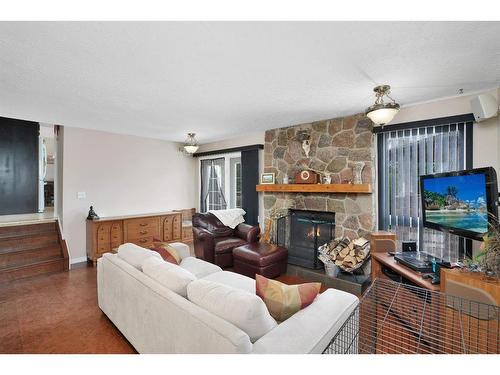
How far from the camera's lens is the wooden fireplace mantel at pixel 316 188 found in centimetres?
327

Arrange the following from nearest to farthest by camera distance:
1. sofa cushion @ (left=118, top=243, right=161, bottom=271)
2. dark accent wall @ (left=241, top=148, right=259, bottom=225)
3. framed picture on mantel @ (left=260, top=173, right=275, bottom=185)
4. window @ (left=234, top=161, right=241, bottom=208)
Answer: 1. sofa cushion @ (left=118, top=243, right=161, bottom=271)
2. framed picture on mantel @ (left=260, top=173, right=275, bottom=185)
3. dark accent wall @ (left=241, top=148, right=259, bottom=225)
4. window @ (left=234, top=161, right=241, bottom=208)

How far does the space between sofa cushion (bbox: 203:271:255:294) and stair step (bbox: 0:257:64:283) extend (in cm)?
306

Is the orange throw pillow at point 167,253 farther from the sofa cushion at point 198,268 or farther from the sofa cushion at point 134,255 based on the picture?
the sofa cushion at point 134,255

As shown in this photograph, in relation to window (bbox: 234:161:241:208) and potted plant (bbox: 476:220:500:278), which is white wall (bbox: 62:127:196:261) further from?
potted plant (bbox: 476:220:500:278)

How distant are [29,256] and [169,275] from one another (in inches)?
142

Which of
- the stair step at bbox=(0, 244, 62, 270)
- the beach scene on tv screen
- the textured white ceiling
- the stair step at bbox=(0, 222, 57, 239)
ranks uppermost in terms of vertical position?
the textured white ceiling

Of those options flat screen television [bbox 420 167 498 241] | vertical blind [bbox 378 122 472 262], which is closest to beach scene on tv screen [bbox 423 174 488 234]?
flat screen television [bbox 420 167 498 241]

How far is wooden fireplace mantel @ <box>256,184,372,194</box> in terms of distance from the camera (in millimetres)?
→ 3268

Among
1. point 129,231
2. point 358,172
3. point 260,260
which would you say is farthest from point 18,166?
point 358,172

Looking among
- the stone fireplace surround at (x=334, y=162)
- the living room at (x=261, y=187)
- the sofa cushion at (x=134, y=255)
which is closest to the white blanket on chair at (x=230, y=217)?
the living room at (x=261, y=187)

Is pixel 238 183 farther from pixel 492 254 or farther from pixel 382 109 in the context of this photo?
pixel 492 254

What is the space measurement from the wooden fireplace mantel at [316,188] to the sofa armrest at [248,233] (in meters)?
0.74

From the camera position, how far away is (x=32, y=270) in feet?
11.9
